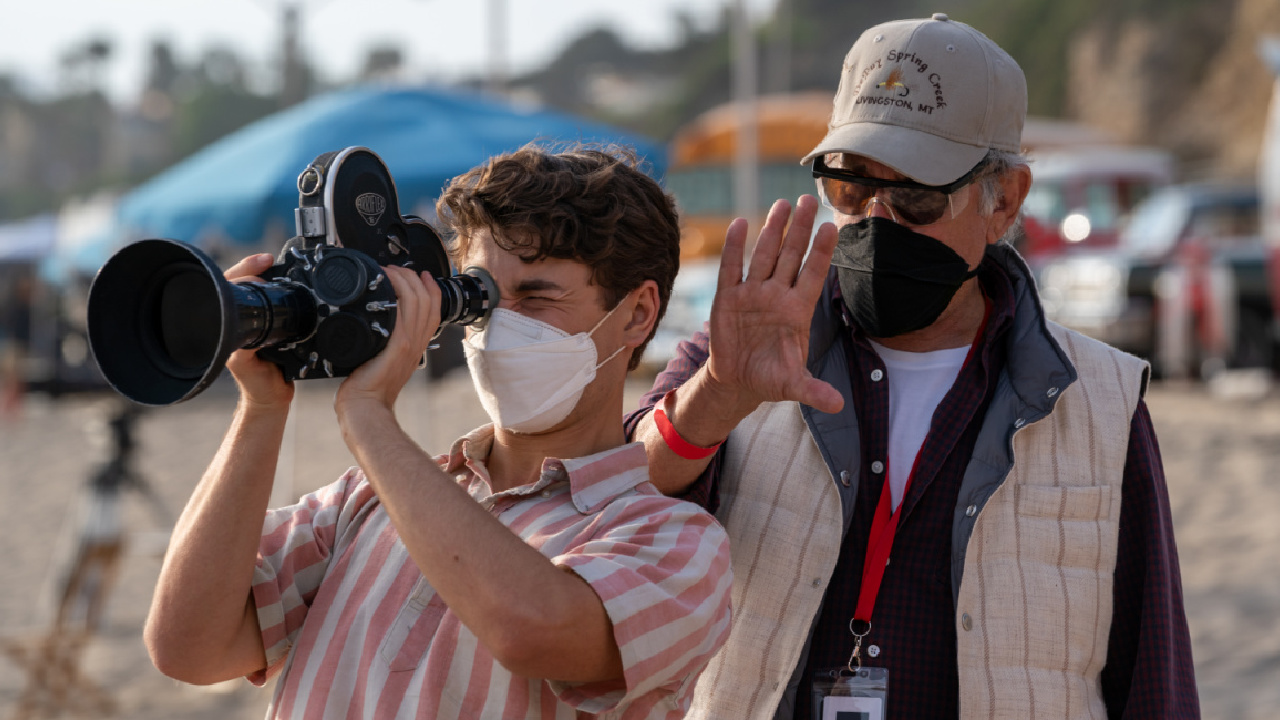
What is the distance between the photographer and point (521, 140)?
624 centimetres

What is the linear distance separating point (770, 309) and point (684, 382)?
363mm

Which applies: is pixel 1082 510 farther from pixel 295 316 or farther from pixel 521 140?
pixel 521 140

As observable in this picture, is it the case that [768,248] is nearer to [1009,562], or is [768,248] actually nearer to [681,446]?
[681,446]

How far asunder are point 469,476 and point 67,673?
4.79 meters

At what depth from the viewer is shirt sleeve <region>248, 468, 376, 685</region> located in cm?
197

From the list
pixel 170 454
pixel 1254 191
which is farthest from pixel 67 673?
pixel 1254 191

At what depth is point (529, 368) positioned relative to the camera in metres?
1.95

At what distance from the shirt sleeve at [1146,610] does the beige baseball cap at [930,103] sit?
0.55 metres

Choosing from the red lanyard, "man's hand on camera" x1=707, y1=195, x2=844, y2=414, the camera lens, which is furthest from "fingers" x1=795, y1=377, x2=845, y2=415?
the camera lens

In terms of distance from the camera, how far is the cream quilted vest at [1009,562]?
2096mm

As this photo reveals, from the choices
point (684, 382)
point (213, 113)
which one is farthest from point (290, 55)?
point (213, 113)

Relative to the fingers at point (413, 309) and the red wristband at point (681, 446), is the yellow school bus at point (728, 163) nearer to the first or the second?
the red wristband at point (681, 446)

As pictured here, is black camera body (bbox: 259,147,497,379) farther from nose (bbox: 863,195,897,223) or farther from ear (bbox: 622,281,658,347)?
nose (bbox: 863,195,897,223)

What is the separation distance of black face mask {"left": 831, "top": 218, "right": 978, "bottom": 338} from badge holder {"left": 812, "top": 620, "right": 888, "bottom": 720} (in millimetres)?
532
